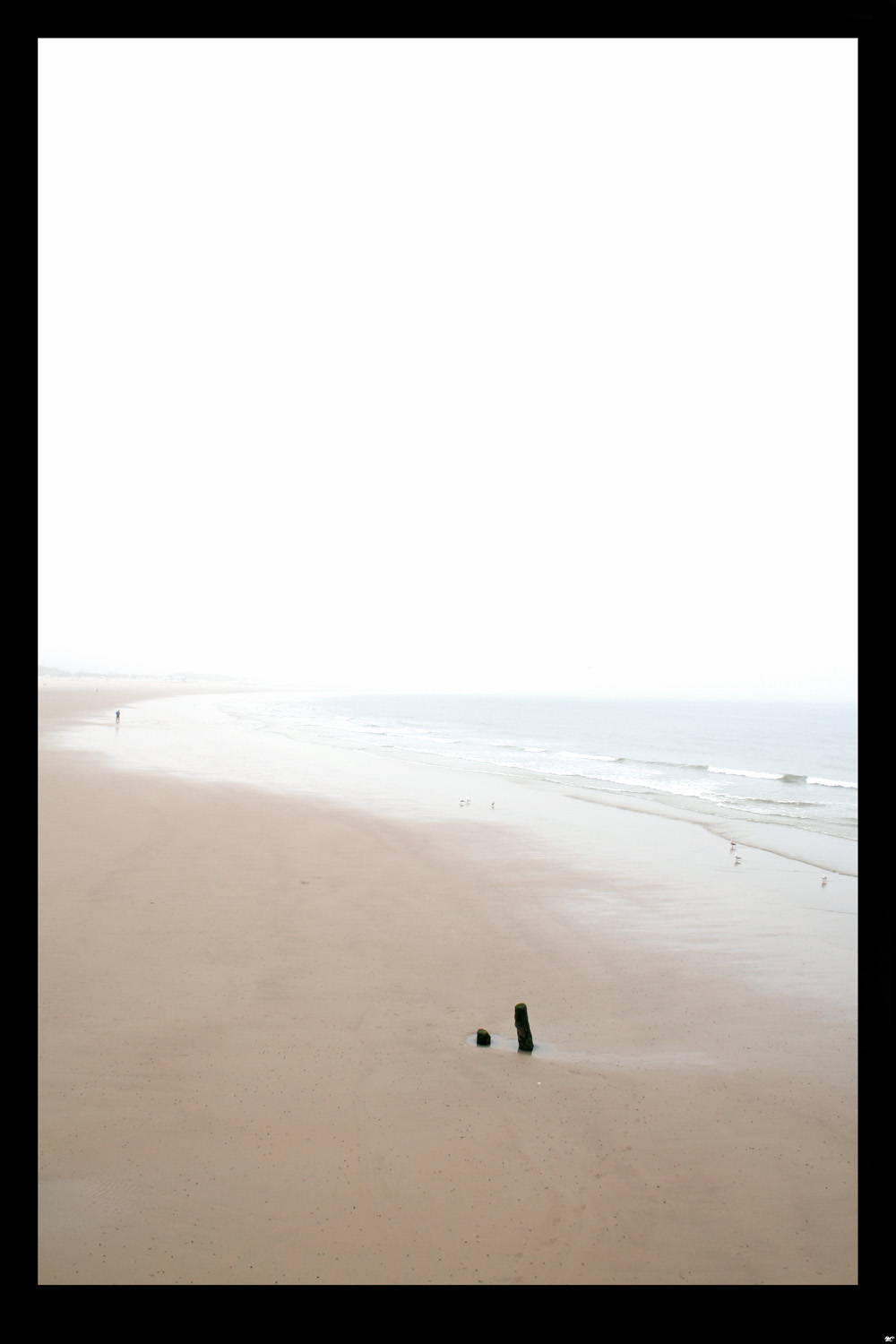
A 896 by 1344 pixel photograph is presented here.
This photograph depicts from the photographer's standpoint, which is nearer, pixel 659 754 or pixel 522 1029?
pixel 522 1029

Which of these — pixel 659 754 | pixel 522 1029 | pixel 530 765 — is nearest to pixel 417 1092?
pixel 522 1029

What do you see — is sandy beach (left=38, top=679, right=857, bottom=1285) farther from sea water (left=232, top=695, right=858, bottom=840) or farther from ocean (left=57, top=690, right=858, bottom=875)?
sea water (left=232, top=695, right=858, bottom=840)

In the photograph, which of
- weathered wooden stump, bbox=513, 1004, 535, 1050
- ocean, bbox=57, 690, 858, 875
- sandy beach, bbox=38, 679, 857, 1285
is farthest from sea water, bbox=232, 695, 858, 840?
weathered wooden stump, bbox=513, 1004, 535, 1050

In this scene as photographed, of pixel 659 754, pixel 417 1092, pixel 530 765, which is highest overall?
pixel 417 1092

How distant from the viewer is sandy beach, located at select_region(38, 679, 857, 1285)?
2.95 metres

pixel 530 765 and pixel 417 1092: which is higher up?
pixel 417 1092

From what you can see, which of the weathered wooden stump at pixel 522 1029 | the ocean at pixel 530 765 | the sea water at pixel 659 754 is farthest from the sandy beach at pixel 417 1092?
the sea water at pixel 659 754

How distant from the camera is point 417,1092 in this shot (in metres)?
4.16

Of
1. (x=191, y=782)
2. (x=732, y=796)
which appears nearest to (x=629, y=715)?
(x=732, y=796)

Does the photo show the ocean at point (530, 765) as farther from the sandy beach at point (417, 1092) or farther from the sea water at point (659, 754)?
the sandy beach at point (417, 1092)

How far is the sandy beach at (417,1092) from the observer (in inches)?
116

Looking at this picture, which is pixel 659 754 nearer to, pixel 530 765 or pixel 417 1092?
pixel 530 765

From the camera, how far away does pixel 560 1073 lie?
4488 millimetres
